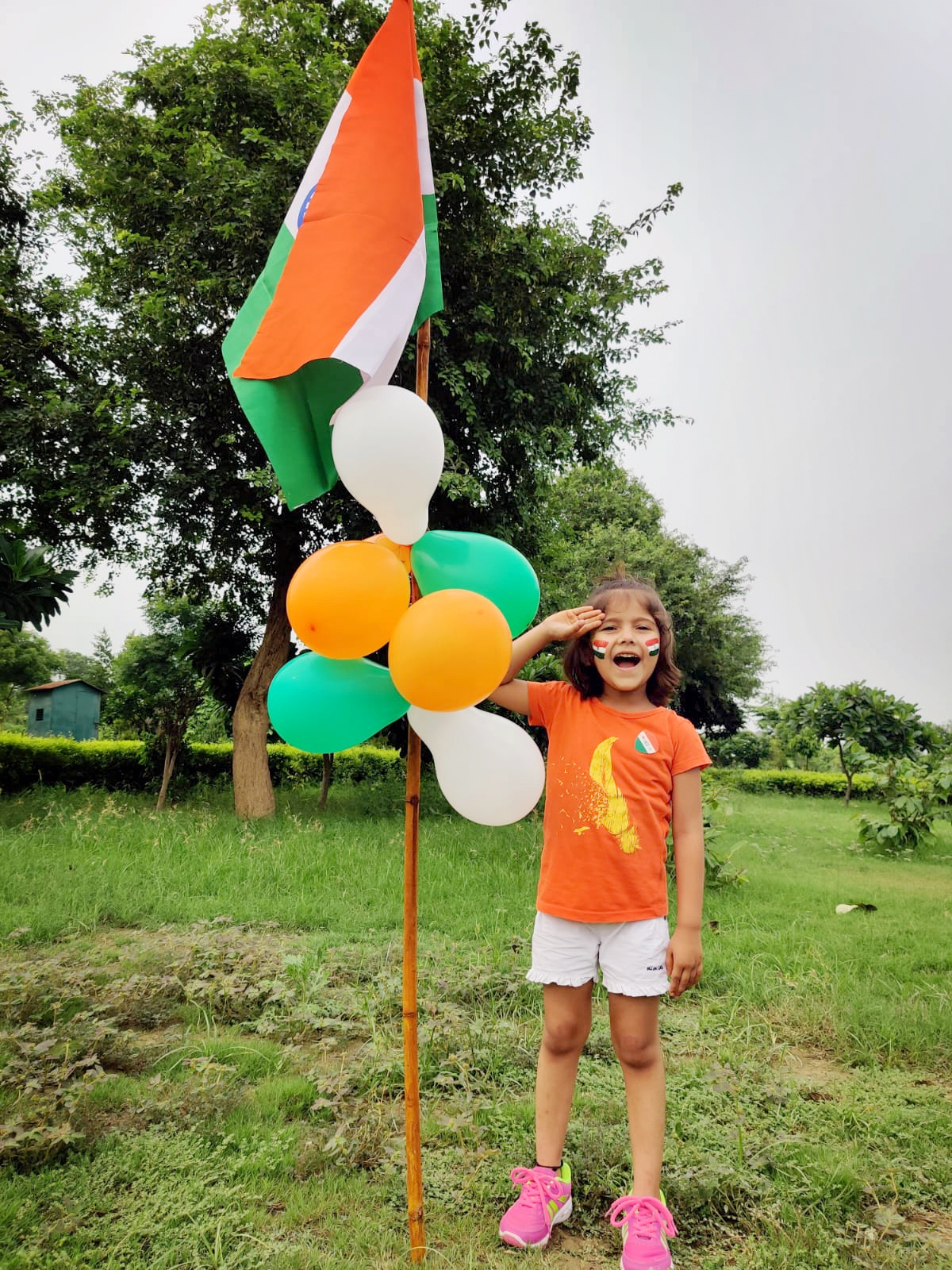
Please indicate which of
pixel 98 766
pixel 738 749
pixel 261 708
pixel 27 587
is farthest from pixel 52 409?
pixel 738 749

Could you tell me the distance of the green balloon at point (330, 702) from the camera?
5.92ft

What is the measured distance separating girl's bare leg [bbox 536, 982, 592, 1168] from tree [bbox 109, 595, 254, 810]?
25.3 ft

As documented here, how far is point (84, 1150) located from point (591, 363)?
7981mm

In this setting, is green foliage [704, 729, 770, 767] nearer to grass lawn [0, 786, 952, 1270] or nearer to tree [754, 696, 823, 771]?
tree [754, 696, 823, 771]

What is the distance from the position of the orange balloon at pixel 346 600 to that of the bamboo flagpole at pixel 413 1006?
0.68ft

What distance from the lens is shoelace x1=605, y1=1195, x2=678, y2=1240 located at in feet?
5.65

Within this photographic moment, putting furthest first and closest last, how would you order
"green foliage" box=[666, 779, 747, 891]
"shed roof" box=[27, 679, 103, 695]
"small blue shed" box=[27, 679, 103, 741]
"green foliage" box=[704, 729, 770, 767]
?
"small blue shed" box=[27, 679, 103, 741] < "shed roof" box=[27, 679, 103, 695] < "green foliage" box=[704, 729, 770, 767] < "green foliage" box=[666, 779, 747, 891]

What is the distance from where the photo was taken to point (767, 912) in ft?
16.5

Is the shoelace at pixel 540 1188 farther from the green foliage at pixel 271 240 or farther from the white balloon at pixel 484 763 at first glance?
the green foliage at pixel 271 240

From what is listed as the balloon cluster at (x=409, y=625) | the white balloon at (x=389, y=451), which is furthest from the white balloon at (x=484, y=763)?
the white balloon at (x=389, y=451)

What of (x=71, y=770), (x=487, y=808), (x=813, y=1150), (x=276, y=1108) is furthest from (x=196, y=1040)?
(x=71, y=770)

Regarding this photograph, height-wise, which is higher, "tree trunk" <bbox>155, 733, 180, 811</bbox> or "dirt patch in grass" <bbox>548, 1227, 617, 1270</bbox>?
"tree trunk" <bbox>155, 733, 180, 811</bbox>

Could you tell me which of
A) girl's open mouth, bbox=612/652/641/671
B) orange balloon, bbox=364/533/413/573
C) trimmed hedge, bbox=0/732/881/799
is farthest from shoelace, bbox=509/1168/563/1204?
trimmed hedge, bbox=0/732/881/799

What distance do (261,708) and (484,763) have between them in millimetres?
7412
